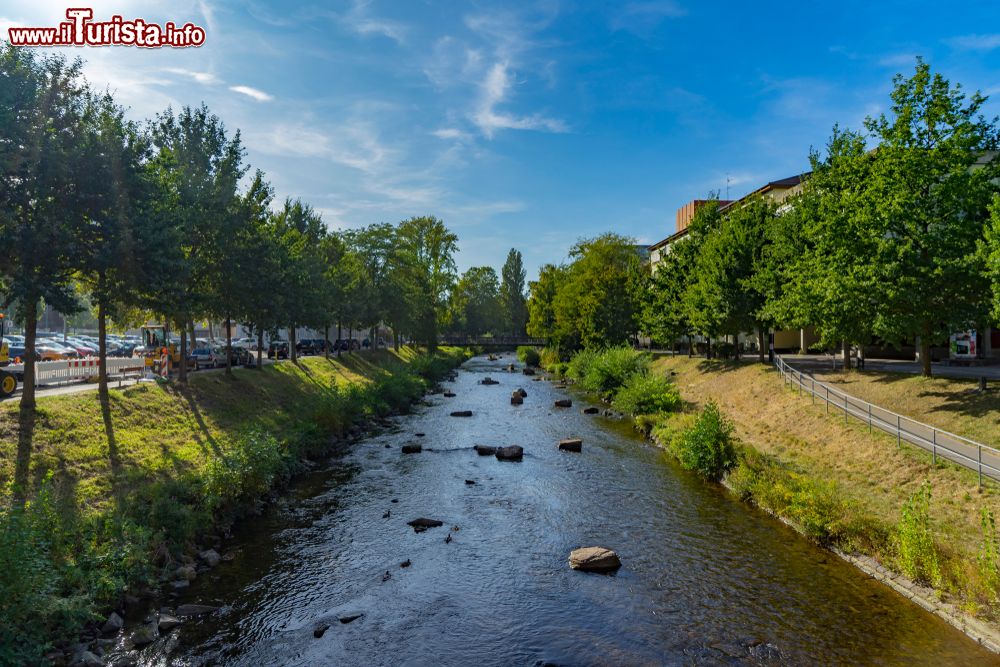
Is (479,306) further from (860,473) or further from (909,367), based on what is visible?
(860,473)

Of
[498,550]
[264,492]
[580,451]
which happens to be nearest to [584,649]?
[498,550]

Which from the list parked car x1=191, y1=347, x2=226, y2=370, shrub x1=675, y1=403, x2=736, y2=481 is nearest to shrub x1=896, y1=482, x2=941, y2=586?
shrub x1=675, y1=403, x2=736, y2=481

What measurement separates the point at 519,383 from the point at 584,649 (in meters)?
46.7

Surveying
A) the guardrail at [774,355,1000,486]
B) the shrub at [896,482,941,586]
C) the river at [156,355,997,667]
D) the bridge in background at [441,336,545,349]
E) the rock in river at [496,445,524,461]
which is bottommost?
the river at [156,355,997,667]

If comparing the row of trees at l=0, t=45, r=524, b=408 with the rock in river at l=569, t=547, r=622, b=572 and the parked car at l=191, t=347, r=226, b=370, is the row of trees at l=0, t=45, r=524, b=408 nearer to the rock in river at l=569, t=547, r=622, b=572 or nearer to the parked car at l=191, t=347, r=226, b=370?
the parked car at l=191, t=347, r=226, b=370

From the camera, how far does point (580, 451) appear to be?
87.0 feet

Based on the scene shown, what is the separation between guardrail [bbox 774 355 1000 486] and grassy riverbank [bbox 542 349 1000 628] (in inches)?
15.5

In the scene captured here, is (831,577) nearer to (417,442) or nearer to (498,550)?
(498,550)

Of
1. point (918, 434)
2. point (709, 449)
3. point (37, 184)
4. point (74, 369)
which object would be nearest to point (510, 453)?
point (709, 449)

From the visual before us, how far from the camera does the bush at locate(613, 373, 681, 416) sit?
110 feet

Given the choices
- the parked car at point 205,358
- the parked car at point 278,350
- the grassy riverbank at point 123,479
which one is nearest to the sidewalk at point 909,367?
the grassy riverbank at point 123,479

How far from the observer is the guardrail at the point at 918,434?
15.2 m

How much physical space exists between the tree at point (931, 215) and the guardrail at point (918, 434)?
12.0ft

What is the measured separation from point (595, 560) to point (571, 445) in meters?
12.8
